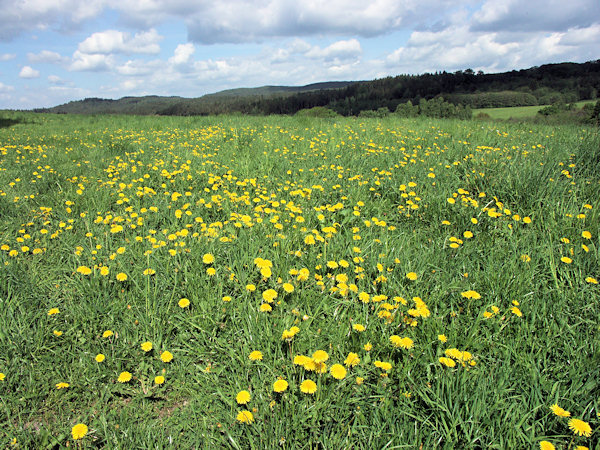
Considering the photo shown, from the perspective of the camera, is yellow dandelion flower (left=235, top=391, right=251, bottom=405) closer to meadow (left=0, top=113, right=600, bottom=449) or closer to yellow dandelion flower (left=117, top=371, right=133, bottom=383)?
meadow (left=0, top=113, right=600, bottom=449)

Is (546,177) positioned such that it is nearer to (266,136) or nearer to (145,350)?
(145,350)

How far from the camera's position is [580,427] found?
1.37 m

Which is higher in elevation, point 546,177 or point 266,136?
point 266,136

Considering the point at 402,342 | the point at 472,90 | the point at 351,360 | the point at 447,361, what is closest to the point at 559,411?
the point at 447,361

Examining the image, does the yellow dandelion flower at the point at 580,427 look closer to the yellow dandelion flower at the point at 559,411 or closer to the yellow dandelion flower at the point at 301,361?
the yellow dandelion flower at the point at 559,411

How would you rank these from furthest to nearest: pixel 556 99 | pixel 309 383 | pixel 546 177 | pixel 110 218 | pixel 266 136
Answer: pixel 556 99 → pixel 266 136 → pixel 546 177 → pixel 110 218 → pixel 309 383

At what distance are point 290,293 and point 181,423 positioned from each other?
1083 millimetres

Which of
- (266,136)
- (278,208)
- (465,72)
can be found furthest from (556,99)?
(278,208)

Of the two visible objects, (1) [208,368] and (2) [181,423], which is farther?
(1) [208,368]

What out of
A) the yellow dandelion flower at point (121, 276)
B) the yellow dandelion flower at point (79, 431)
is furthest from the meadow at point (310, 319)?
the yellow dandelion flower at point (121, 276)

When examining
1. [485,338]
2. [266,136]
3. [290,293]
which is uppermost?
[266,136]

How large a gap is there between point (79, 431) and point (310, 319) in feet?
4.40

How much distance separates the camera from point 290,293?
7.97 ft

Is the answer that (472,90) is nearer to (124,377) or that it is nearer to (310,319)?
(310,319)
